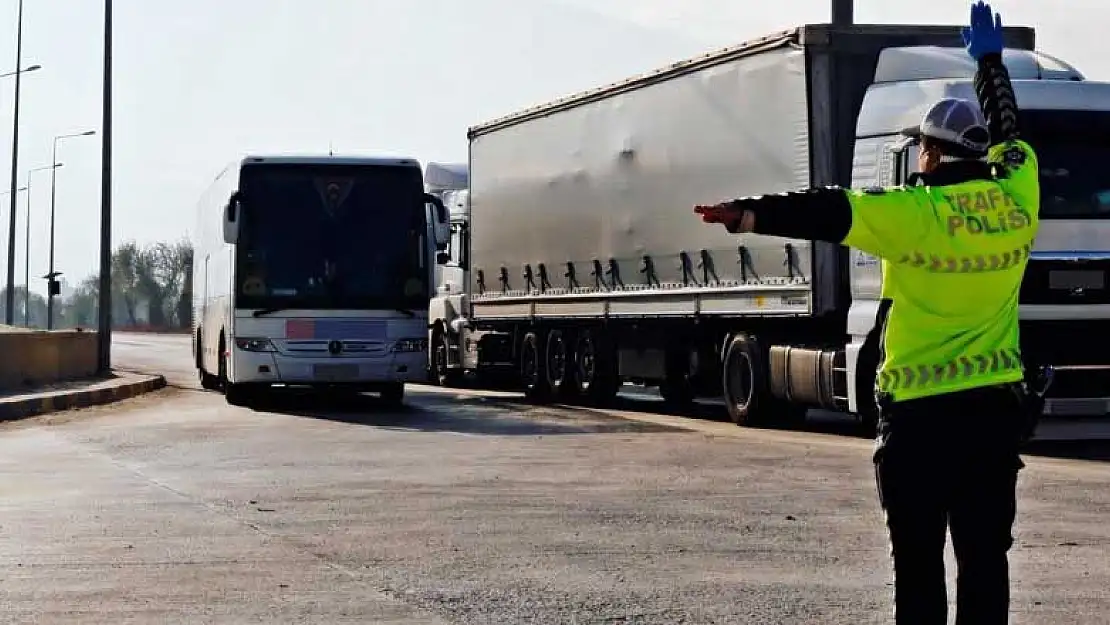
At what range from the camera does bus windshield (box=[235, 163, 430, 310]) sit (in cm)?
2541

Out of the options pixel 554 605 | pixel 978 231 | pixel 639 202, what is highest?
pixel 639 202

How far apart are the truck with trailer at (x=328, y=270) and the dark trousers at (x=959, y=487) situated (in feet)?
64.3

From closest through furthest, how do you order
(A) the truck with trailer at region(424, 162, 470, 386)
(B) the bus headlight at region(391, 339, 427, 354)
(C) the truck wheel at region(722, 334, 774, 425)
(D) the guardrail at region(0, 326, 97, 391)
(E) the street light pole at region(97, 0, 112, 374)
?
1. (C) the truck wheel at region(722, 334, 774, 425)
2. (B) the bus headlight at region(391, 339, 427, 354)
3. (D) the guardrail at region(0, 326, 97, 391)
4. (A) the truck with trailer at region(424, 162, 470, 386)
5. (E) the street light pole at region(97, 0, 112, 374)

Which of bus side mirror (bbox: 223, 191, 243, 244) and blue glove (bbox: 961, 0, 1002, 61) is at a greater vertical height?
bus side mirror (bbox: 223, 191, 243, 244)

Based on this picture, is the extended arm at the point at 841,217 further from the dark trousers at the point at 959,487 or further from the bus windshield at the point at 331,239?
the bus windshield at the point at 331,239

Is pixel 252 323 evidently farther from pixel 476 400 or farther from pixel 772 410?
pixel 772 410

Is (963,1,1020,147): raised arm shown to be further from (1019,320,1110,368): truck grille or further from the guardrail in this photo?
the guardrail

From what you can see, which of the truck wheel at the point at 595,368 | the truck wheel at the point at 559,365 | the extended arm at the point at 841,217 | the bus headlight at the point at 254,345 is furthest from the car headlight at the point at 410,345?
the extended arm at the point at 841,217

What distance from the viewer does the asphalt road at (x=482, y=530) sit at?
28.8 ft

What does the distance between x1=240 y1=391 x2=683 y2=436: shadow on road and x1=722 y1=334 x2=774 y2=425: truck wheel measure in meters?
0.75

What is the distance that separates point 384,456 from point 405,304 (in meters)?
8.24

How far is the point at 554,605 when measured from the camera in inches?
343

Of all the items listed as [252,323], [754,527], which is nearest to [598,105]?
[252,323]

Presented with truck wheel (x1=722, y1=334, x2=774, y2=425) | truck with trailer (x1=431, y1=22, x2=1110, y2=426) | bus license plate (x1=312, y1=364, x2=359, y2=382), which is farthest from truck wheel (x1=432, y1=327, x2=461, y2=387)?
truck wheel (x1=722, y1=334, x2=774, y2=425)
